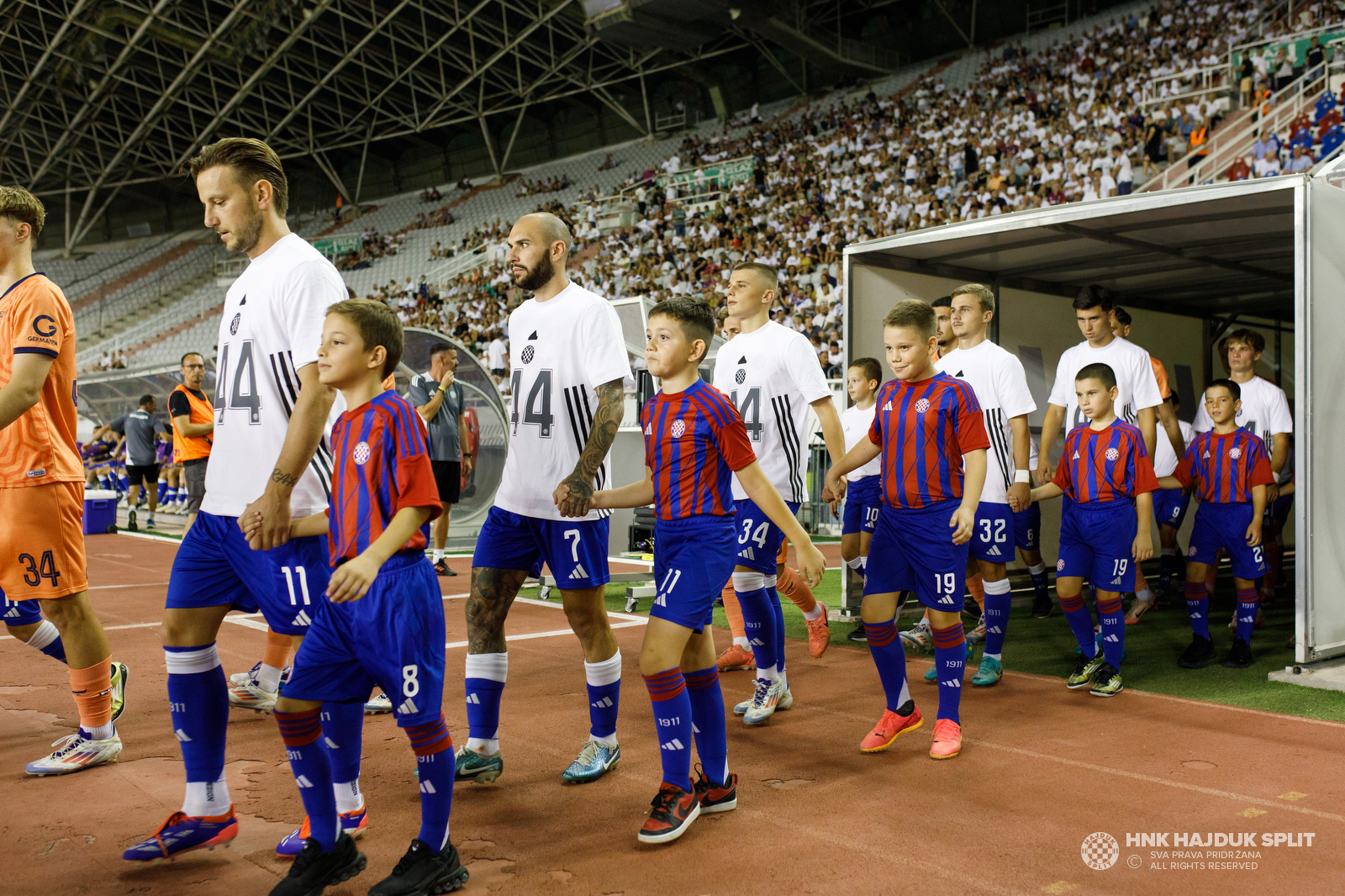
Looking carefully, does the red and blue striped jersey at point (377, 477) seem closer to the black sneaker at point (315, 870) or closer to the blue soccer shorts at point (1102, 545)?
the black sneaker at point (315, 870)

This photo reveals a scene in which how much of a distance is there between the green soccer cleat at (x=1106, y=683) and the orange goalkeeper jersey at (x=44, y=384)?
17.1 ft

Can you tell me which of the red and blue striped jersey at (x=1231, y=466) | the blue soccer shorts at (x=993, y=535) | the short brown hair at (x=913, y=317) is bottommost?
the blue soccer shorts at (x=993, y=535)

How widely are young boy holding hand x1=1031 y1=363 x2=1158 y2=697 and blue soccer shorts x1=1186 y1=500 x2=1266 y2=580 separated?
1136 mm

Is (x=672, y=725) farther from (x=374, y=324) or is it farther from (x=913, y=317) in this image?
(x=913, y=317)

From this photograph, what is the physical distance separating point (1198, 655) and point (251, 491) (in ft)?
18.9

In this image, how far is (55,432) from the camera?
12.9 ft

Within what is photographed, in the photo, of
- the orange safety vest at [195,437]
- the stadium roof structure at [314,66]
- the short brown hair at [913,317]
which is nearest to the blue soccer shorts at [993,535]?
the short brown hair at [913,317]

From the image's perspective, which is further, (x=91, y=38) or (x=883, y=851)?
(x=91, y=38)

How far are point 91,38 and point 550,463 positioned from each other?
120 ft

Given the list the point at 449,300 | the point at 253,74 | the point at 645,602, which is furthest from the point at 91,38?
the point at 645,602

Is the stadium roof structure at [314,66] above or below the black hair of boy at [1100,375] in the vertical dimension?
above

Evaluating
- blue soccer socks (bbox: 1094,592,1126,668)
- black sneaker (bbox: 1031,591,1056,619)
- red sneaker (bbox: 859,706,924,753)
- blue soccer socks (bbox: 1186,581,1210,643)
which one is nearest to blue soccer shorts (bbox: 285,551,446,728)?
red sneaker (bbox: 859,706,924,753)

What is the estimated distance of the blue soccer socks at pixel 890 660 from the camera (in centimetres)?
454

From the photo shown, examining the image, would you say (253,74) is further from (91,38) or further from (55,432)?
(55,432)
